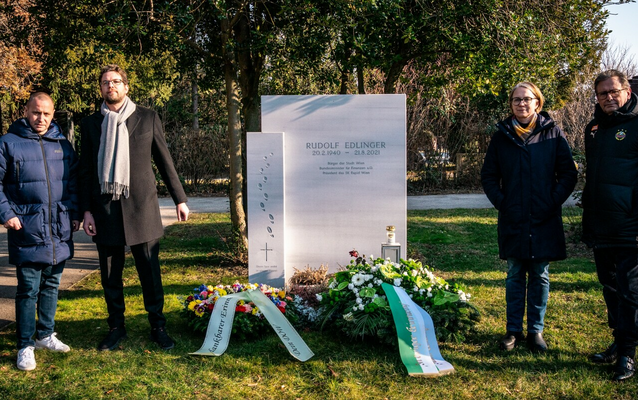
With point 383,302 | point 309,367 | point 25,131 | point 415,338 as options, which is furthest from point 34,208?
point 415,338

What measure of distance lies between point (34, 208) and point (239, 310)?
1.73 m

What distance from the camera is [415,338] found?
13.4 ft

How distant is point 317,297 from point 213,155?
40.0 ft

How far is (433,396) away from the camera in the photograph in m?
3.55

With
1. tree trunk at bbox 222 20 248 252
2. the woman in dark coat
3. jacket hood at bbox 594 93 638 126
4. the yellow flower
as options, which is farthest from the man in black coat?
tree trunk at bbox 222 20 248 252

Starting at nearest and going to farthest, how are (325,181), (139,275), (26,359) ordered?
(26,359) → (139,275) → (325,181)

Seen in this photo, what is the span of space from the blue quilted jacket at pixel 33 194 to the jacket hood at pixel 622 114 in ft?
12.8

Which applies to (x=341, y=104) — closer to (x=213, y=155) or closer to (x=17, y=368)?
(x=17, y=368)

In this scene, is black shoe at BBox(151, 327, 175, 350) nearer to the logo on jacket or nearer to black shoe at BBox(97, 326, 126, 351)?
black shoe at BBox(97, 326, 126, 351)

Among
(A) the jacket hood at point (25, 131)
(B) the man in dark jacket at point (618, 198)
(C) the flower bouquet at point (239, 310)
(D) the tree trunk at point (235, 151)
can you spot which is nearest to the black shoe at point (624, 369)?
(B) the man in dark jacket at point (618, 198)

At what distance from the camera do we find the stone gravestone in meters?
5.59

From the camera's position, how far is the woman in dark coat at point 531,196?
4.14 metres

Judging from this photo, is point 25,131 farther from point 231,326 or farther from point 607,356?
point 607,356

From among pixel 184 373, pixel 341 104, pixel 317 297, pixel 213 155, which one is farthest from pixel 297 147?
pixel 213 155
